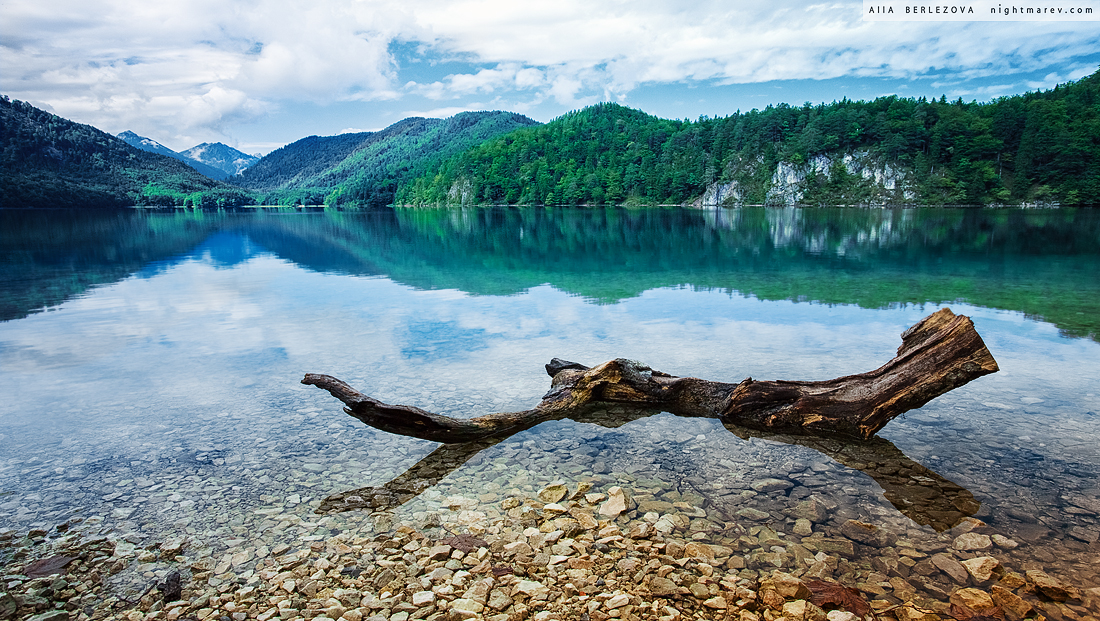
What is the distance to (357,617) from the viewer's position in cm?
516

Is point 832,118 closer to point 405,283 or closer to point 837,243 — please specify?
point 837,243

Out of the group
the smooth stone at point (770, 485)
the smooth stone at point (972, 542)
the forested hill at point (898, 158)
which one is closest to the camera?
the smooth stone at point (972, 542)

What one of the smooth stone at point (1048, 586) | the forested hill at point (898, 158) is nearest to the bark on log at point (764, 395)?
the smooth stone at point (1048, 586)

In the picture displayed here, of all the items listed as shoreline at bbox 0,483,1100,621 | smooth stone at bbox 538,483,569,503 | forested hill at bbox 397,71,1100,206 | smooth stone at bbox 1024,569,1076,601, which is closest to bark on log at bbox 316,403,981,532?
shoreline at bbox 0,483,1100,621

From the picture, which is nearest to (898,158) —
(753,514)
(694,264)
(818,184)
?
(818,184)

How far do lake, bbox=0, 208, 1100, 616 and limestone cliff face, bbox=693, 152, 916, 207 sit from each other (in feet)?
502

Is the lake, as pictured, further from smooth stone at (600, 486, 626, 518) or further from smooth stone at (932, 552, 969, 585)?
smooth stone at (600, 486, 626, 518)

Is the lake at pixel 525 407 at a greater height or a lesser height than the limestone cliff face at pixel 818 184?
lesser

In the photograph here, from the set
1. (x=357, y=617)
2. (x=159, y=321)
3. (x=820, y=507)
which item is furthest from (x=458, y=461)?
(x=159, y=321)

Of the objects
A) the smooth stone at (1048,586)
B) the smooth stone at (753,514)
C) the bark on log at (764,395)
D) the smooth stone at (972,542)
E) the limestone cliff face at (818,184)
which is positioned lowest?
the smooth stone at (753,514)

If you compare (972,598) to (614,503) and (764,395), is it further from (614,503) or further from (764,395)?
(764,395)

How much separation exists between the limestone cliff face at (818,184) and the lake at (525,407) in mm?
153051

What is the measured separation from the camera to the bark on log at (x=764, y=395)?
8344mm

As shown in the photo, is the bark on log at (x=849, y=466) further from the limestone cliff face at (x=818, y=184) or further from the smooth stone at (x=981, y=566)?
the limestone cliff face at (x=818, y=184)
